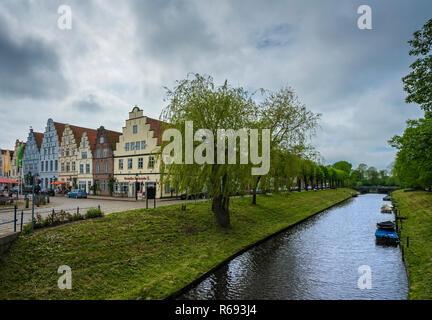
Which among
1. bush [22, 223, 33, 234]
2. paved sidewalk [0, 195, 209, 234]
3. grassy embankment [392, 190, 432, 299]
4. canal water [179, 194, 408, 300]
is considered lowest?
canal water [179, 194, 408, 300]

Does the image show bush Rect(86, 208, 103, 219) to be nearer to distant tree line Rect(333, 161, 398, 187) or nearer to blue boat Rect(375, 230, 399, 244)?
blue boat Rect(375, 230, 399, 244)

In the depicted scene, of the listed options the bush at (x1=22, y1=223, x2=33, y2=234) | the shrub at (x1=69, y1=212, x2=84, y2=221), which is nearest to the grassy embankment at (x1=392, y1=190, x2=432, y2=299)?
the bush at (x1=22, y1=223, x2=33, y2=234)

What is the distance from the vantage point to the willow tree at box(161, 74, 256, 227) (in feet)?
59.5

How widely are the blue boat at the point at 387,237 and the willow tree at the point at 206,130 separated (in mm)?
11554

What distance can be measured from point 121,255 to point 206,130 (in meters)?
9.20

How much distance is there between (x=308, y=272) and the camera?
1404cm

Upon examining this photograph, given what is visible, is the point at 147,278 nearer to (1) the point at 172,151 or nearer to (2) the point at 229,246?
(2) the point at 229,246

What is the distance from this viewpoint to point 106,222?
1769 centimetres

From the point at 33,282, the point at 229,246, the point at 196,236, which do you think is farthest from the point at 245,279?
the point at 33,282

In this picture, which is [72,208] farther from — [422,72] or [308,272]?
[422,72]

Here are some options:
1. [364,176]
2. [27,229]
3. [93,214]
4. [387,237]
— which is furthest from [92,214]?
[364,176]

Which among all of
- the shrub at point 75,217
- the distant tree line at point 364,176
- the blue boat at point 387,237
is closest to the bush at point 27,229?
the shrub at point 75,217

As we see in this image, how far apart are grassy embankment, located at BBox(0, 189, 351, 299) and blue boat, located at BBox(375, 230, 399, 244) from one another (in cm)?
873

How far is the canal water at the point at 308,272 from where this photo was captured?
37.7ft
